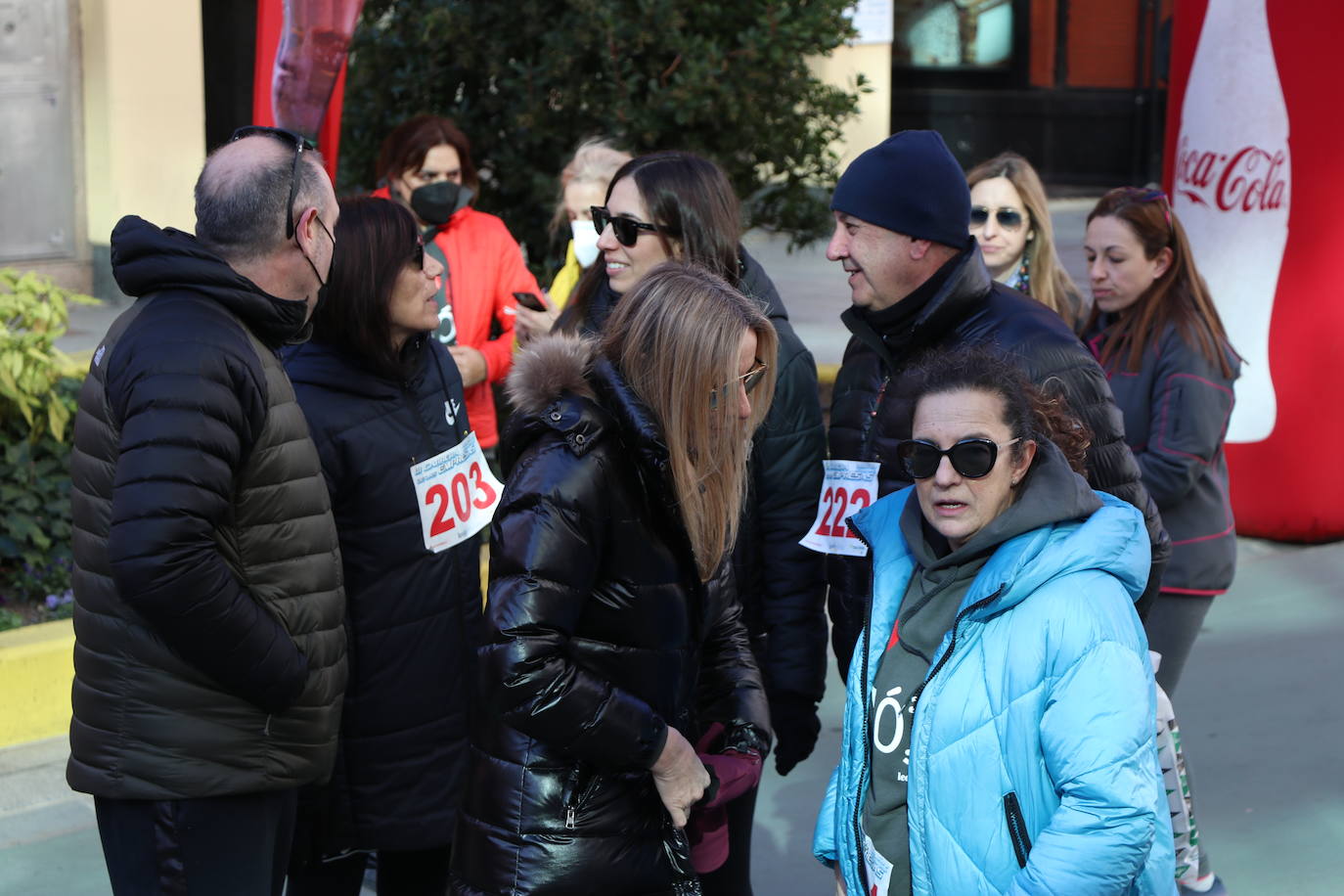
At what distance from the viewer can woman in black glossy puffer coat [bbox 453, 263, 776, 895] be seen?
2.53m

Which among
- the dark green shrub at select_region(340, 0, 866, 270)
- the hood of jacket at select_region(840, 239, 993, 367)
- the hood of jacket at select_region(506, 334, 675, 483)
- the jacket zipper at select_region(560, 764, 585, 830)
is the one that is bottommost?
the jacket zipper at select_region(560, 764, 585, 830)

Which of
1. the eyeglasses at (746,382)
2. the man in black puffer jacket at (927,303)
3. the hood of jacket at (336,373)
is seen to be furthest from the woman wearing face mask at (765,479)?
the eyeglasses at (746,382)

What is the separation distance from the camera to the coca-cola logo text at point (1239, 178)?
716 centimetres

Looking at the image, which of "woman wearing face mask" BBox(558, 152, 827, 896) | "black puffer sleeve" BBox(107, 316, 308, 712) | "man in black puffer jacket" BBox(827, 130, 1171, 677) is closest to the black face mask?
"woman wearing face mask" BBox(558, 152, 827, 896)

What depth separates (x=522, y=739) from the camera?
8.61ft

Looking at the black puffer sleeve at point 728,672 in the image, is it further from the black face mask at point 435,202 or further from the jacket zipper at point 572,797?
the black face mask at point 435,202

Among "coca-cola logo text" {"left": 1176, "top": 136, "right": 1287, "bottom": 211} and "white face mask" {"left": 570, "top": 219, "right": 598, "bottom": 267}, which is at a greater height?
"coca-cola logo text" {"left": 1176, "top": 136, "right": 1287, "bottom": 211}

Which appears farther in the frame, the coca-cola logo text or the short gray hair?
the coca-cola logo text

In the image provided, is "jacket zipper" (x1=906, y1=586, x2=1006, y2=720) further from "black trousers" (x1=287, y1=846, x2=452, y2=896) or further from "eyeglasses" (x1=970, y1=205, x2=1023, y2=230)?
"eyeglasses" (x1=970, y1=205, x2=1023, y2=230)

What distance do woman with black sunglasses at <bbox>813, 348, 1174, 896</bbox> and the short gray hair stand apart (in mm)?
1149

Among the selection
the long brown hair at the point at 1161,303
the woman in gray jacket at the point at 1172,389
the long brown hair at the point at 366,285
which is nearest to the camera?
the long brown hair at the point at 366,285

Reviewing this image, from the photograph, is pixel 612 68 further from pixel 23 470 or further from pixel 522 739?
pixel 522 739

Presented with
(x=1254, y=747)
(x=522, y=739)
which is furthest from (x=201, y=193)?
(x=1254, y=747)

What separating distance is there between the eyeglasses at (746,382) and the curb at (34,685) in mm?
3081
